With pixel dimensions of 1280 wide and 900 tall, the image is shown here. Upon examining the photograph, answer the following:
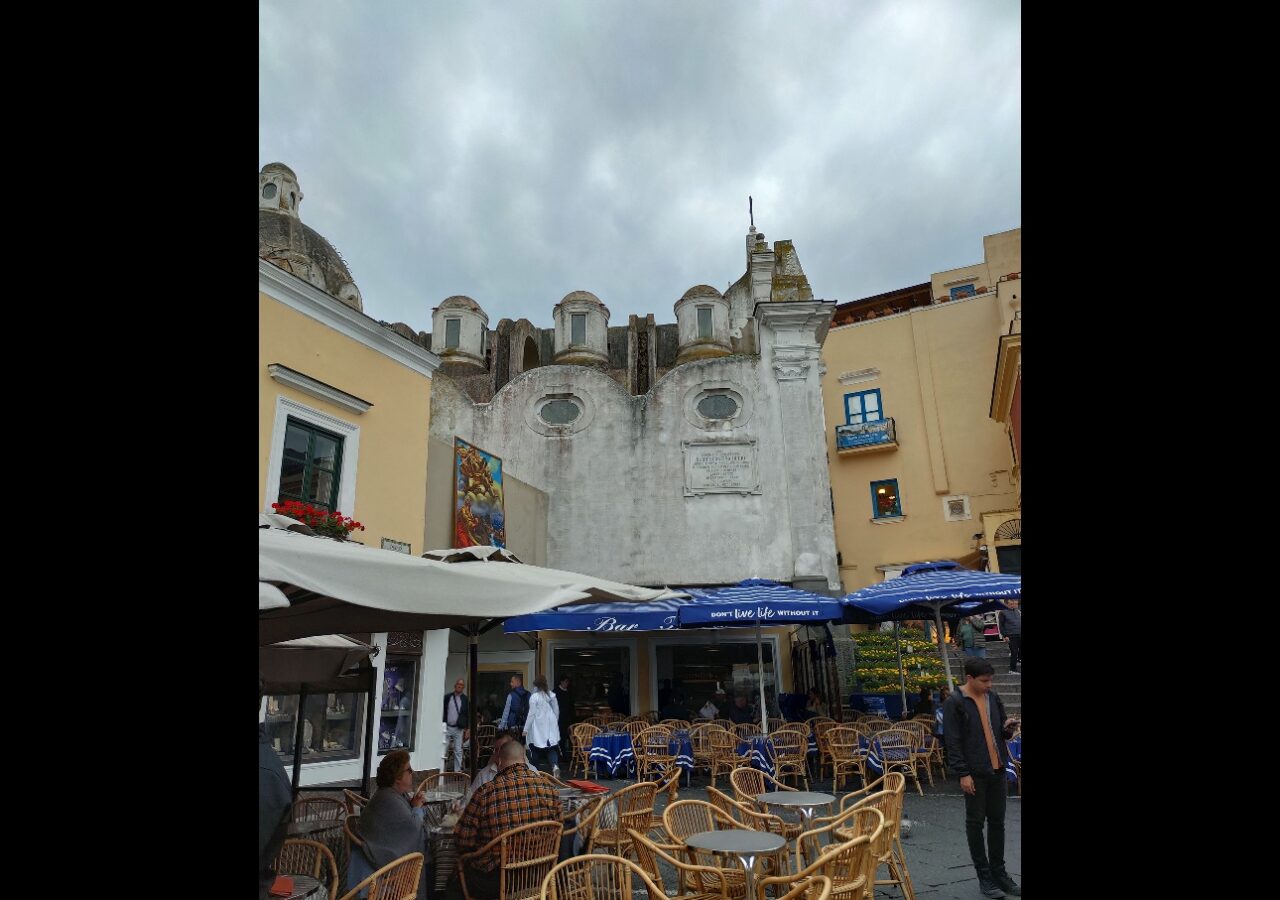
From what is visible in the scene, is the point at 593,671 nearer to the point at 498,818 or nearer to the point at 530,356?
the point at 530,356

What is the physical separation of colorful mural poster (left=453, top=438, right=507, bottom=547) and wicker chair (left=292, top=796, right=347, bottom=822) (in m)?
7.09

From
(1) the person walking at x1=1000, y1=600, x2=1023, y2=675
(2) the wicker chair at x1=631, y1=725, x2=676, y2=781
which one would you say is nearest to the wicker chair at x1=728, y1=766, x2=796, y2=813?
(2) the wicker chair at x1=631, y1=725, x2=676, y2=781

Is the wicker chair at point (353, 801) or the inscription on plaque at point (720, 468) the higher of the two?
the inscription on plaque at point (720, 468)

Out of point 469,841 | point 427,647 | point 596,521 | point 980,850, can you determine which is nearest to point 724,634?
point 596,521

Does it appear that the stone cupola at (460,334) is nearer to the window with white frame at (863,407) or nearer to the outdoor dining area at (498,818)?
the window with white frame at (863,407)

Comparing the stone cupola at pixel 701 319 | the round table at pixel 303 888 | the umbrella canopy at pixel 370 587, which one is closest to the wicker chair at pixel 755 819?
the umbrella canopy at pixel 370 587

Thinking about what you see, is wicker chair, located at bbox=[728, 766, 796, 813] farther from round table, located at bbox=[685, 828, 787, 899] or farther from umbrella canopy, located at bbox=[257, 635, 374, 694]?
umbrella canopy, located at bbox=[257, 635, 374, 694]

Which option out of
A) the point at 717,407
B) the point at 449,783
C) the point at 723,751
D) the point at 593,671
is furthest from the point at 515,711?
the point at 717,407

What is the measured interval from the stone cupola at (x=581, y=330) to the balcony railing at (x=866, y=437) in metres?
8.20

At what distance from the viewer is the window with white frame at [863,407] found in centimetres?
2498
